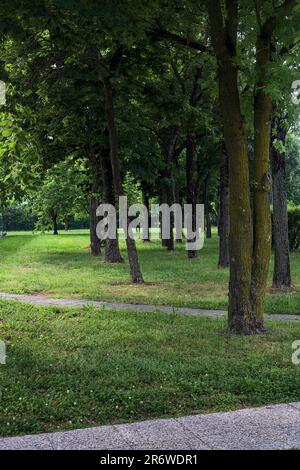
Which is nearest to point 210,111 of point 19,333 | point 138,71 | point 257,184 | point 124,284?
point 138,71

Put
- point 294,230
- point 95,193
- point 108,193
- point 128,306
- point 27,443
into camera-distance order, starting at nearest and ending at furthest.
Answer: point 27,443
point 128,306
point 108,193
point 95,193
point 294,230

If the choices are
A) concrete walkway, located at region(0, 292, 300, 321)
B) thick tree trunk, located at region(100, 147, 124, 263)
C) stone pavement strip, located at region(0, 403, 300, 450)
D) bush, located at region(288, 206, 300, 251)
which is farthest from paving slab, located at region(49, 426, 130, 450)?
bush, located at region(288, 206, 300, 251)

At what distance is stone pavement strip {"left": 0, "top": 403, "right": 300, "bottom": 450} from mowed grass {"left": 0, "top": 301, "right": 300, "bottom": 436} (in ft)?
0.74

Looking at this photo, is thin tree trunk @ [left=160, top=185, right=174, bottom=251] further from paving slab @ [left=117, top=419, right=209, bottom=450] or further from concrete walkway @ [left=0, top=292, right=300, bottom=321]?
paving slab @ [left=117, top=419, right=209, bottom=450]

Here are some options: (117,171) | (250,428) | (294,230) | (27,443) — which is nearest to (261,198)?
(250,428)

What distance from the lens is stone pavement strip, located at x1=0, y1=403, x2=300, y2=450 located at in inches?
159

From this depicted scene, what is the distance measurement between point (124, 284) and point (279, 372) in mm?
8334

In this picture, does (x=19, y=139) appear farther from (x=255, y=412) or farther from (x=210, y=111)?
(x=210, y=111)

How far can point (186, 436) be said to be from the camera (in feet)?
13.8

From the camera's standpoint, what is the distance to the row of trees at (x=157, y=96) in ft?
25.3

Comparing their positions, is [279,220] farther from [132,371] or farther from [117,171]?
[132,371]

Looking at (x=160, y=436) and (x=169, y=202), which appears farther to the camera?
(x=169, y=202)

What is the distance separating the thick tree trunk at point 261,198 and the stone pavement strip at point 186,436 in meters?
3.36

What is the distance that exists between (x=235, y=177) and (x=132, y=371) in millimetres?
3189
